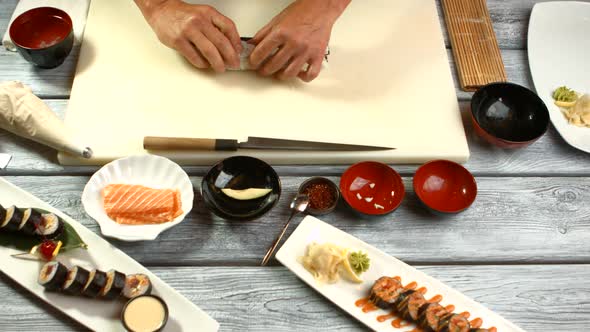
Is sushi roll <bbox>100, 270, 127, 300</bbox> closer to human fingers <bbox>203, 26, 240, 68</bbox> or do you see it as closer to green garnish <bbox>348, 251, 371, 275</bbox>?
green garnish <bbox>348, 251, 371, 275</bbox>

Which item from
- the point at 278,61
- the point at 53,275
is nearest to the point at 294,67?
the point at 278,61

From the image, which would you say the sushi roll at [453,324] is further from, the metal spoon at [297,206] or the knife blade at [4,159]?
the knife blade at [4,159]

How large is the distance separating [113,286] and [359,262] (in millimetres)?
596

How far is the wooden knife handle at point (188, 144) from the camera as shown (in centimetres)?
152

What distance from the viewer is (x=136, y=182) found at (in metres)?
1.48

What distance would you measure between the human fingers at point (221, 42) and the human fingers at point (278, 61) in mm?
104

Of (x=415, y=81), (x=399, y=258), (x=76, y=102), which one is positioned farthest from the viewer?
(x=415, y=81)

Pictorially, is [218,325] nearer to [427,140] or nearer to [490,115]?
[427,140]

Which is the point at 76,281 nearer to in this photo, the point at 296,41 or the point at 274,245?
the point at 274,245

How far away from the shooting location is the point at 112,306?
128cm

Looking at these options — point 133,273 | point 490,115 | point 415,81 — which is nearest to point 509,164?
point 490,115

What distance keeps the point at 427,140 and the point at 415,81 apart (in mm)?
238

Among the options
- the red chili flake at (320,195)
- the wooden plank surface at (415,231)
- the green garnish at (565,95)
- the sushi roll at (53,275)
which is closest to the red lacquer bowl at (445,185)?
the wooden plank surface at (415,231)

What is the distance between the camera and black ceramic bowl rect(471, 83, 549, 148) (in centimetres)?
167
